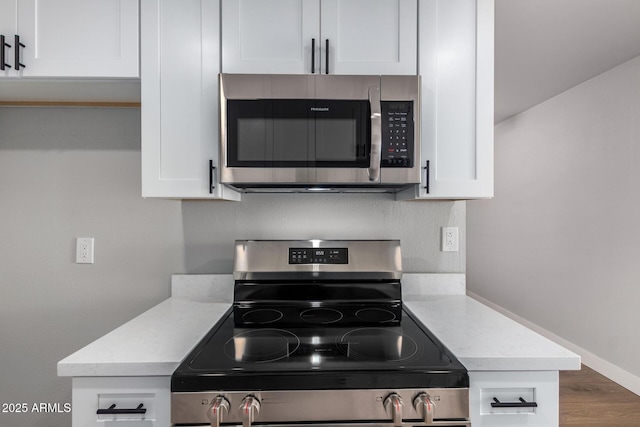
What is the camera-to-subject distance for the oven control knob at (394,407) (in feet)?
3.11

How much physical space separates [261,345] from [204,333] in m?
0.22

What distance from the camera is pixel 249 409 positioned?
0.95 m

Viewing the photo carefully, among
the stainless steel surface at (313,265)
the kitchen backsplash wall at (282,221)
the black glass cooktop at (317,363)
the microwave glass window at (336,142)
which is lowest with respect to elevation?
the black glass cooktop at (317,363)

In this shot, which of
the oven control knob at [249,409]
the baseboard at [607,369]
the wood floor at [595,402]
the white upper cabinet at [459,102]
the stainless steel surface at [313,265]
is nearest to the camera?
the oven control knob at [249,409]

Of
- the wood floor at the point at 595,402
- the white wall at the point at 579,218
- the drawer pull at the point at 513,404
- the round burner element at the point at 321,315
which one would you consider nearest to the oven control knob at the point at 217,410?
the round burner element at the point at 321,315

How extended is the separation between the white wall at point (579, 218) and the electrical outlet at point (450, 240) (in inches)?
76.8

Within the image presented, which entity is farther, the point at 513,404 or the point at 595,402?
the point at 595,402

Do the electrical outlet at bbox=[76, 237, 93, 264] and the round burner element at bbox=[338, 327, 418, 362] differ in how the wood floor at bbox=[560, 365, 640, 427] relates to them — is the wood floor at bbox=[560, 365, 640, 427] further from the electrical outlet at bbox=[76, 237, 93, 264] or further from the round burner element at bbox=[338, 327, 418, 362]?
the electrical outlet at bbox=[76, 237, 93, 264]

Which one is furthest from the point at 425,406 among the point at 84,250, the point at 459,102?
the point at 84,250

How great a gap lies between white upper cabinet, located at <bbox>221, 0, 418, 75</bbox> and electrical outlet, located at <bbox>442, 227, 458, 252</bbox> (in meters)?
0.79

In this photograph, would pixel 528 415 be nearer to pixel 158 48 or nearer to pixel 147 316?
pixel 147 316

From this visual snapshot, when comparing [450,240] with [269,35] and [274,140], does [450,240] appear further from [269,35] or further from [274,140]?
[269,35]

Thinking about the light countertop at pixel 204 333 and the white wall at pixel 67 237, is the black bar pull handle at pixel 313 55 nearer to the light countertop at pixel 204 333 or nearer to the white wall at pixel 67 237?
the white wall at pixel 67 237

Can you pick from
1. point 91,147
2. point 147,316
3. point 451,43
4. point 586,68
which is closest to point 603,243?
point 586,68
